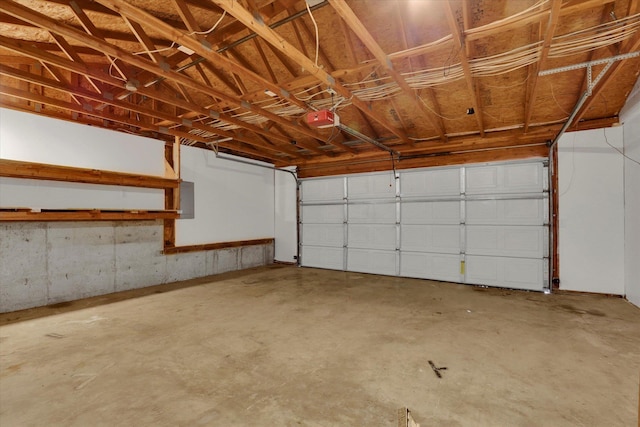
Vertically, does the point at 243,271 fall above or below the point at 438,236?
below

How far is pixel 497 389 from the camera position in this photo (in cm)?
219

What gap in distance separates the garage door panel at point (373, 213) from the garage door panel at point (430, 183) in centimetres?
51

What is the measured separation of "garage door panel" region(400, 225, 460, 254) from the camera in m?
6.00

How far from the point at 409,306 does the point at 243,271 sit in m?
4.42

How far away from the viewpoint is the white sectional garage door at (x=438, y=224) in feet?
17.7

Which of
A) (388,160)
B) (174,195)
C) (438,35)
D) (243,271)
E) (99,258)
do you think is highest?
(438,35)

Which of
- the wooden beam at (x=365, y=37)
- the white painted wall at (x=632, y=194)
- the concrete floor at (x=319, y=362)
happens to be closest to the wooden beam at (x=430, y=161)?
the white painted wall at (x=632, y=194)

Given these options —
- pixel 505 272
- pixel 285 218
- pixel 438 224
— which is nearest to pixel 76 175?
pixel 285 218

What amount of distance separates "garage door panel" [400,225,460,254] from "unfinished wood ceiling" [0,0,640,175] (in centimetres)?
167

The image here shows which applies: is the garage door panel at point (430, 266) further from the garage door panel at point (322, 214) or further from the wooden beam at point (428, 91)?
the wooden beam at point (428, 91)

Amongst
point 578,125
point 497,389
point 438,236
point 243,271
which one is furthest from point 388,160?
point 497,389

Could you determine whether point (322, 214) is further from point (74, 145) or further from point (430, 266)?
point (74, 145)

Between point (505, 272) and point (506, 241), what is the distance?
2.01ft

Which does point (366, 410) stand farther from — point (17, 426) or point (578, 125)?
point (578, 125)
